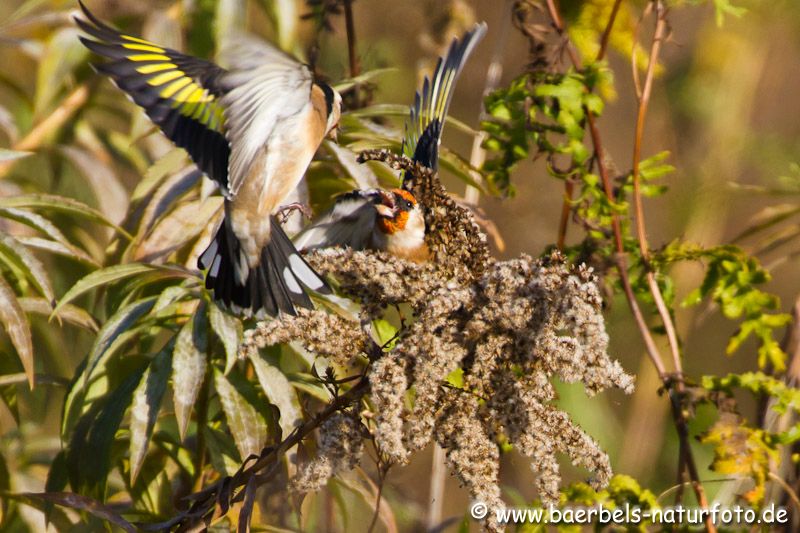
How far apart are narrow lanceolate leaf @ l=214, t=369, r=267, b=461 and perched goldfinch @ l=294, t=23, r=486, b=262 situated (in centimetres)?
27

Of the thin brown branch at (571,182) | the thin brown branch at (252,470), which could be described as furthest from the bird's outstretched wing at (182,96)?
the thin brown branch at (571,182)

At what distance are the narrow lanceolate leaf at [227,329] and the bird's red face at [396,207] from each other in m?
0.30

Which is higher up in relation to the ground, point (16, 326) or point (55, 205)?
point (55, 205)

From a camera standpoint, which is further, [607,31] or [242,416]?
[607,31]

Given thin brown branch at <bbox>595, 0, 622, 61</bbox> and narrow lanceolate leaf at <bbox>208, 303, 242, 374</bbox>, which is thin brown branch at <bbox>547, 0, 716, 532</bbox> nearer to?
thin brown branch at <bbox>595, 0, 622, 61</bbox>

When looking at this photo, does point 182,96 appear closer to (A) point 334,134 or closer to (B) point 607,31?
(A) point 334,134

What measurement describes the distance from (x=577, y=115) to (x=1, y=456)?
1373 millimetres

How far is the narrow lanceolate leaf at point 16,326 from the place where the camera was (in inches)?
60.4

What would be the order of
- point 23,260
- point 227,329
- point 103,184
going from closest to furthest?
point 227,329 < point 23,260 < point 103,184

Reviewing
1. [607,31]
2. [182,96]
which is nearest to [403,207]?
[182,96]

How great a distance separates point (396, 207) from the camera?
1604mm

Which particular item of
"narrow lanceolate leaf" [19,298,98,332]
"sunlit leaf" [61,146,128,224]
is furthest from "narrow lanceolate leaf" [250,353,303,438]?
"sunlit leaf" [61,146,128,224]

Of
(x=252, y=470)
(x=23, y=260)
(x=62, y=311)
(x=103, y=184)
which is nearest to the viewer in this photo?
(x=252, y=470)

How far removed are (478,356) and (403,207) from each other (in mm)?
518
